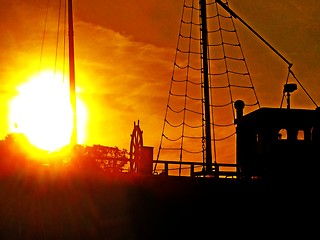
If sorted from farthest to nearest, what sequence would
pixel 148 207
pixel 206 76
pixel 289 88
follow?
pixel 206 76
pixel 289 88
pixel 148 207

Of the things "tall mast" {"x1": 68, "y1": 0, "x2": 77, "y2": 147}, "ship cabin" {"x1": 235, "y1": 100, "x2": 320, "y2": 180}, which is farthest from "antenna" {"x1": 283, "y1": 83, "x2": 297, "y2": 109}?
"tall mast" {"x1": 68, "y1": 0, "x2": 77, "y2": 147}

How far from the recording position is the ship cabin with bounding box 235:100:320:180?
3125 cm

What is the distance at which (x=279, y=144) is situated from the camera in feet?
103

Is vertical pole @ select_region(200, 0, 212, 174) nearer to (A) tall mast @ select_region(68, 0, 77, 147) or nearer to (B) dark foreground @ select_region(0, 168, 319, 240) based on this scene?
(B) dark foreground @ select_region(0, 168, 319, 240)

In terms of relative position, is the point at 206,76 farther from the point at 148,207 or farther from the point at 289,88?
the point at 148,207

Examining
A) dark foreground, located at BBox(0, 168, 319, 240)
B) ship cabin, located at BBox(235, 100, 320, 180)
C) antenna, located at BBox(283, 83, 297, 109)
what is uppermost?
→ antenna, located at BBox(283, 83, 297, 109)

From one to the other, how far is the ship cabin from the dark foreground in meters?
0.87

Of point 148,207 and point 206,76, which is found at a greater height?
point 206,76

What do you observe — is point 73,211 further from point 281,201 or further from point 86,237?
point 281,201

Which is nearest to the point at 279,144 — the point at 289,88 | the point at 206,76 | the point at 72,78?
the point at 289,88

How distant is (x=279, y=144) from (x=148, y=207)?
7652mm

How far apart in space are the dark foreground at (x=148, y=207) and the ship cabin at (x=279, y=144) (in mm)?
875

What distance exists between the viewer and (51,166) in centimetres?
3008

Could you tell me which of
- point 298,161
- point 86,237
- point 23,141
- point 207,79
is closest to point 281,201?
point 298,161
